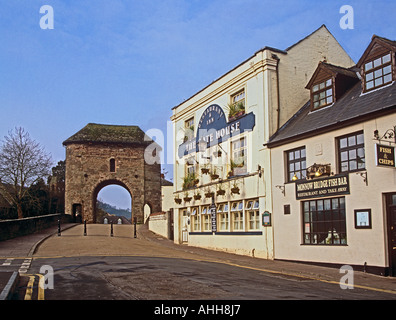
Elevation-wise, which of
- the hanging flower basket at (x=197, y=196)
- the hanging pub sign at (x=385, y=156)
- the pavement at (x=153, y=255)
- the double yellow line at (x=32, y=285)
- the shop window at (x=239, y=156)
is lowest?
the pavement at (x=153, y=255)

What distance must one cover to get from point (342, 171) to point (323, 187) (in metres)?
0.94

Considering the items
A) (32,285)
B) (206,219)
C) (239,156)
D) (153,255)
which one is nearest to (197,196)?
(206,219)

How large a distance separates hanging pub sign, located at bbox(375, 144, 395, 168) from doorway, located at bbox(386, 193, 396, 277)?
3.58 feet

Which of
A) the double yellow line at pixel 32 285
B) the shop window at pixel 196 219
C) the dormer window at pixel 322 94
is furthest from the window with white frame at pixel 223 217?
the double yellow line at pixel 32 285

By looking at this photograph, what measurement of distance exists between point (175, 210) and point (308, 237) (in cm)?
1296

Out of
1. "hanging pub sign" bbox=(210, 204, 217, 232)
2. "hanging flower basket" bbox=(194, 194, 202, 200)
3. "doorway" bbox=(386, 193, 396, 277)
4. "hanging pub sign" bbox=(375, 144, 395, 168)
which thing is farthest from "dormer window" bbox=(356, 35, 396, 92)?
"hanging flower basket" bbox=(194, 194, 202, 200)

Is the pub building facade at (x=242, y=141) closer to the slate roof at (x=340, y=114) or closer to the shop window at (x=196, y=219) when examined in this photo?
the shop window at (x=196, y=219)

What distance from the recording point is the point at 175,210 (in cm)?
2909

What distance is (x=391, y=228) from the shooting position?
550 inches

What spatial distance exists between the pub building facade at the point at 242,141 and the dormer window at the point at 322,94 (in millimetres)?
1553

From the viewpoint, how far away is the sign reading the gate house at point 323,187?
1568 cm

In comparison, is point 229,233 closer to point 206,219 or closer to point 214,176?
point 214,176
